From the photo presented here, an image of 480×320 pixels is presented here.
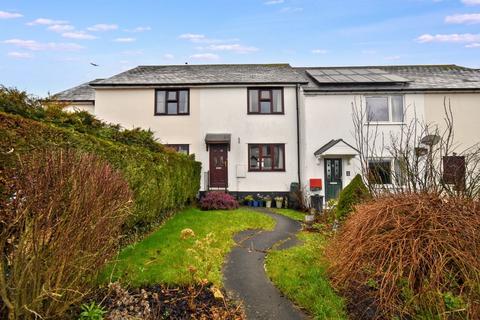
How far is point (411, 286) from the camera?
3.50 meters

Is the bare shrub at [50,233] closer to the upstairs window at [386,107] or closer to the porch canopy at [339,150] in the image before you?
the porch canopy at [339,150]

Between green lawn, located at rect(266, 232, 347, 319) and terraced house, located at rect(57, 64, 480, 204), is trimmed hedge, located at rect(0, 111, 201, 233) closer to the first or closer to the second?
green lawn, located at rect(266, 232, 347, 319)

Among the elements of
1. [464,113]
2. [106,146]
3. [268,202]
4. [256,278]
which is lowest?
[256,278]

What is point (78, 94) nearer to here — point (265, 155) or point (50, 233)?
point (265, 155)

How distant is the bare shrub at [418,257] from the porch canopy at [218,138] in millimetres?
12758

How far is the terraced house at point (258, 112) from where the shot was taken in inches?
639

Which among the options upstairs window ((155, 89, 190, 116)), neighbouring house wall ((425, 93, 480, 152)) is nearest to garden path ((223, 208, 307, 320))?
upstairs window ((155, 89, 190, 116))

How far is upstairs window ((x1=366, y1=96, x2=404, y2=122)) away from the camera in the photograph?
16.2 metres

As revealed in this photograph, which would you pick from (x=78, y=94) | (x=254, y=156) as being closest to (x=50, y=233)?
(x=254, y=156)

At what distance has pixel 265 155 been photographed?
17.2 metres

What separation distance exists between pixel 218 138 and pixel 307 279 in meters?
12.1

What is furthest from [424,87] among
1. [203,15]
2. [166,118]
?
[166,118]

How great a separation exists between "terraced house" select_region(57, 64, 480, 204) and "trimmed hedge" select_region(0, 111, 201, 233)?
13.0 ft

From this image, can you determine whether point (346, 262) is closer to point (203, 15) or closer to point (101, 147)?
point (101, 147)
